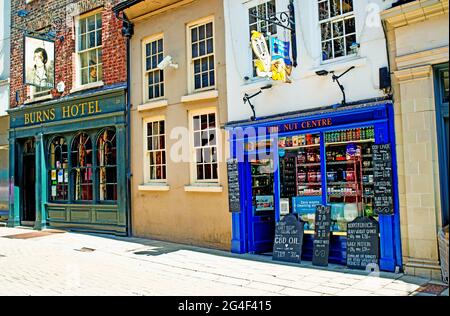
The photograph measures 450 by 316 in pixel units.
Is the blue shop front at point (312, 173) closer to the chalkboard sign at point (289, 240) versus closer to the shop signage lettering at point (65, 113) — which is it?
the chalkboard sign at point (289, 240)

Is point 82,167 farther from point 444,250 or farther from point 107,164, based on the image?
point 444,250

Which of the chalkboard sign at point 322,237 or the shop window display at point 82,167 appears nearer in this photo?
the chalkboard sign at point 322,237

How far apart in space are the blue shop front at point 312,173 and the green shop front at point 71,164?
4.29 meters

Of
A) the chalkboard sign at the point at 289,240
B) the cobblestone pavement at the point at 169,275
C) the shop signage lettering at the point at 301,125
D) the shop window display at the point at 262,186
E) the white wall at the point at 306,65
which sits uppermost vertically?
the white wall at the point at 306,65

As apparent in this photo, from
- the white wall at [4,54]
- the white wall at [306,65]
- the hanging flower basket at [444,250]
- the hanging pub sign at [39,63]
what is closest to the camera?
the hanging flower basket at [444,250]

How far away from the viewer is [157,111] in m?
11.9

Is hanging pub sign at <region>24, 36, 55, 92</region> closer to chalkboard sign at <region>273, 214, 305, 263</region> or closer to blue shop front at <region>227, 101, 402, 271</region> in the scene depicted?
blue shop front at <region>227, 101, 402, 271</region>

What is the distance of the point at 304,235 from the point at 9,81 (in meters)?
12.3

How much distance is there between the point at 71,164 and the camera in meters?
14.2

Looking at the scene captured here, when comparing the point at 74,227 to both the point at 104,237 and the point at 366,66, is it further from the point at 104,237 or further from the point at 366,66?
the point at 366,66

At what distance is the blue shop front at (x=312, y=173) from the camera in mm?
7699

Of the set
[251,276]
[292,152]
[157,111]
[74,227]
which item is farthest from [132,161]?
[251,276]

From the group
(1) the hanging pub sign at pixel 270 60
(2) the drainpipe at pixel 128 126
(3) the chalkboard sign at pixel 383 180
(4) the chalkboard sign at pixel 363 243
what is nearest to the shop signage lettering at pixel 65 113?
(2) the drainpipe at pixel 128 126

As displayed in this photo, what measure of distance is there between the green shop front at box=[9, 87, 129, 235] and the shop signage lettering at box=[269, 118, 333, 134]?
5158 mm
